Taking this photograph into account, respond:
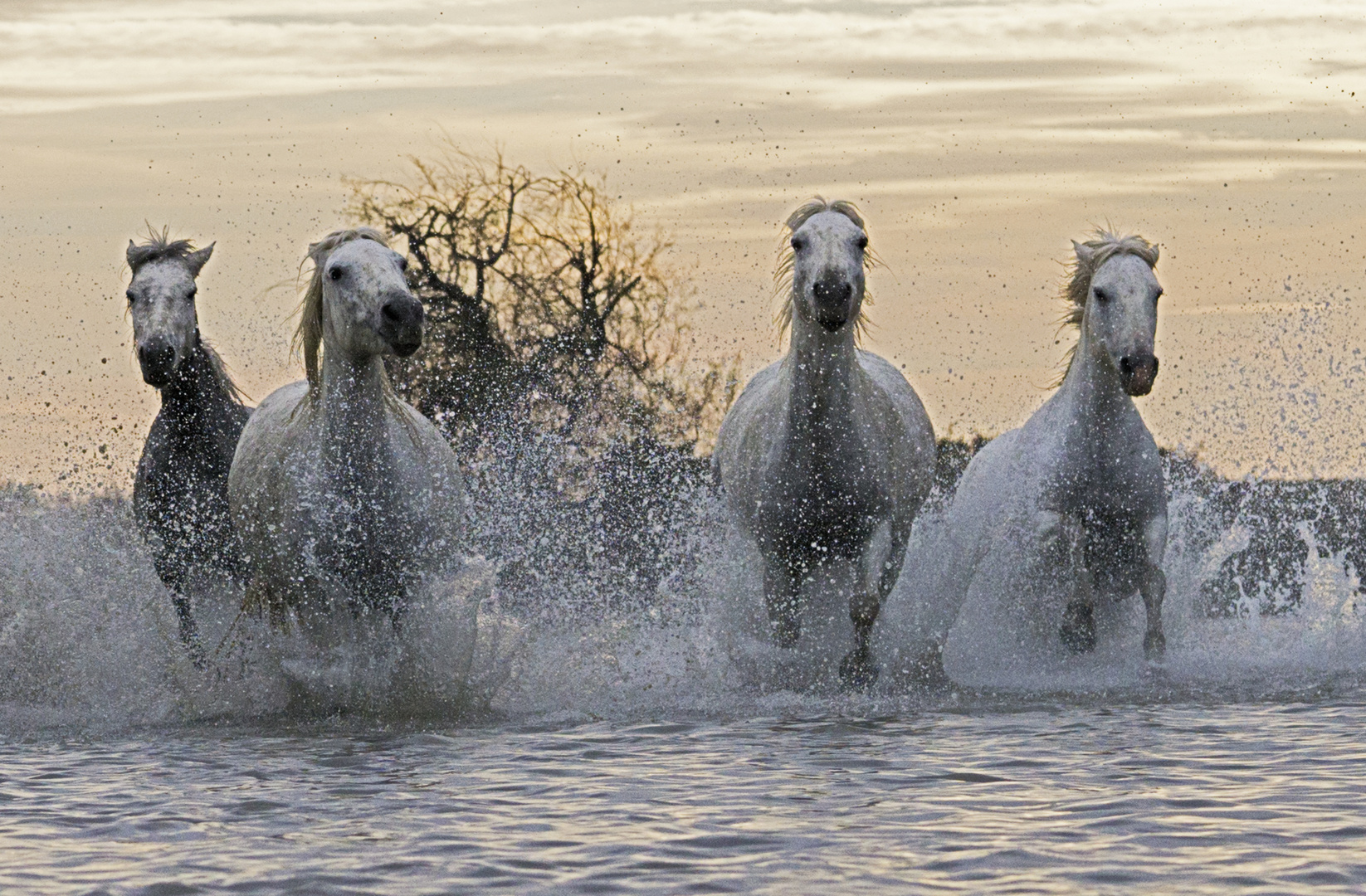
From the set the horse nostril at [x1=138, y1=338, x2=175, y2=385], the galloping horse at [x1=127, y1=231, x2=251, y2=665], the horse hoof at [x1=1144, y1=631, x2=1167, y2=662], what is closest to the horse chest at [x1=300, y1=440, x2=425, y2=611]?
the horse nostril at [x1=138, y1=338, x2=175, y2=385]

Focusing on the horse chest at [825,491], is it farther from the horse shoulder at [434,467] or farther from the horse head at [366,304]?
the horse head at [366,304]

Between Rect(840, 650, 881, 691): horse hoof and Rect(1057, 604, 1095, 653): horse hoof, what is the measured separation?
123 centimetres

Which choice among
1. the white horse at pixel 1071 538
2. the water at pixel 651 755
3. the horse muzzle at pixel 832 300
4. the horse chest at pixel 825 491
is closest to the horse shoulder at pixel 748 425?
the horse chest at pixel 825 491

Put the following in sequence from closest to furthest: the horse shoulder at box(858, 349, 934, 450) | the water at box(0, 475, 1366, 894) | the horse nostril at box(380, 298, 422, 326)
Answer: the water at box(0, 475, 1366, 894), the horse nostril at box(380, 298, 422, 326), the horse shoulder at box(858, 349, 934, 450)

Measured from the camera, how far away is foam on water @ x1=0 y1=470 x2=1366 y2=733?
802 cm

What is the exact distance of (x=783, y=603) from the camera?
8.99 meters

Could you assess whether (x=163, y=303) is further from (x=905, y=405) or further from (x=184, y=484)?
(x=905, y=405)

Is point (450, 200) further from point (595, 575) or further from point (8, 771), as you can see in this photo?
point (8, 771)

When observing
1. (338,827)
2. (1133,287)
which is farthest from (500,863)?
(1133,287)

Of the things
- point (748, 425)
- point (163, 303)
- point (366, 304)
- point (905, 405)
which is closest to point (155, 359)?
point (163, 303)

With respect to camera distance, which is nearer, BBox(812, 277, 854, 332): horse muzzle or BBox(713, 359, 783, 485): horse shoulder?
BBox(812, 277, 854, 332): horse muzzle

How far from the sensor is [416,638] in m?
8.03

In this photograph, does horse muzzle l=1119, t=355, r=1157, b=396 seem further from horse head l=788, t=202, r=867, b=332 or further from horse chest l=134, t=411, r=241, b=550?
horse chest l=134, t=411, r=241, b=550

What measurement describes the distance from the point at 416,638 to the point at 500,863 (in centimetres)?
322
